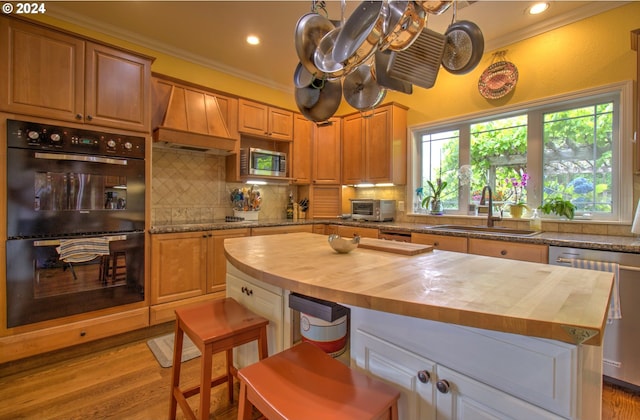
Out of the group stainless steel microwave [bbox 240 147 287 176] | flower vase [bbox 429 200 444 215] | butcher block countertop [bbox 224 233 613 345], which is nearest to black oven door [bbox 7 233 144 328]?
stainless steel microwave [bbox 240 147 287 176]

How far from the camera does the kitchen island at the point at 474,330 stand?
66 cm

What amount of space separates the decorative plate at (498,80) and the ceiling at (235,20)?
0.72ft

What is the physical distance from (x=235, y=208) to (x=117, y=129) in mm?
1495

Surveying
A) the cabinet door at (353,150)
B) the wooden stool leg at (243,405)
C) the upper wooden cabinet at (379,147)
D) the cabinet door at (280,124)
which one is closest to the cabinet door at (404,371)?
the wooden stool leg at (243,405)

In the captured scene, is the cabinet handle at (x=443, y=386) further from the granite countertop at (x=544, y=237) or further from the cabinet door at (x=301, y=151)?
the cabinet door at (x=301, y=151)

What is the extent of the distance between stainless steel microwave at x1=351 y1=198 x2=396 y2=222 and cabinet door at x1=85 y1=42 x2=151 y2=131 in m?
2.50

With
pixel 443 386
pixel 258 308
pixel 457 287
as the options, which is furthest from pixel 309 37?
pixel 443 386

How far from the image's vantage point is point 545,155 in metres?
2.73

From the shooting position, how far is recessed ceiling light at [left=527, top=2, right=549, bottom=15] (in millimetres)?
2366

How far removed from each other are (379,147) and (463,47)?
7.21 feet

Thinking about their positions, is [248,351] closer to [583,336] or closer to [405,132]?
[583,336]

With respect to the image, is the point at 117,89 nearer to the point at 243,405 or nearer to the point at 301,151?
the point at 301,151

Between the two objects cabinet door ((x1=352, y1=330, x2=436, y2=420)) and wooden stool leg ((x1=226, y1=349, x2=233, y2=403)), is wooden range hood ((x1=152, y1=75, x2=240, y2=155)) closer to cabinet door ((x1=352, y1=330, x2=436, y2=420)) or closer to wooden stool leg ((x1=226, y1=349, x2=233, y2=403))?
wooden stool leg ((x1=226, y1=349, x2=233, y2=403))

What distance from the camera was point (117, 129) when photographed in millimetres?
2371
